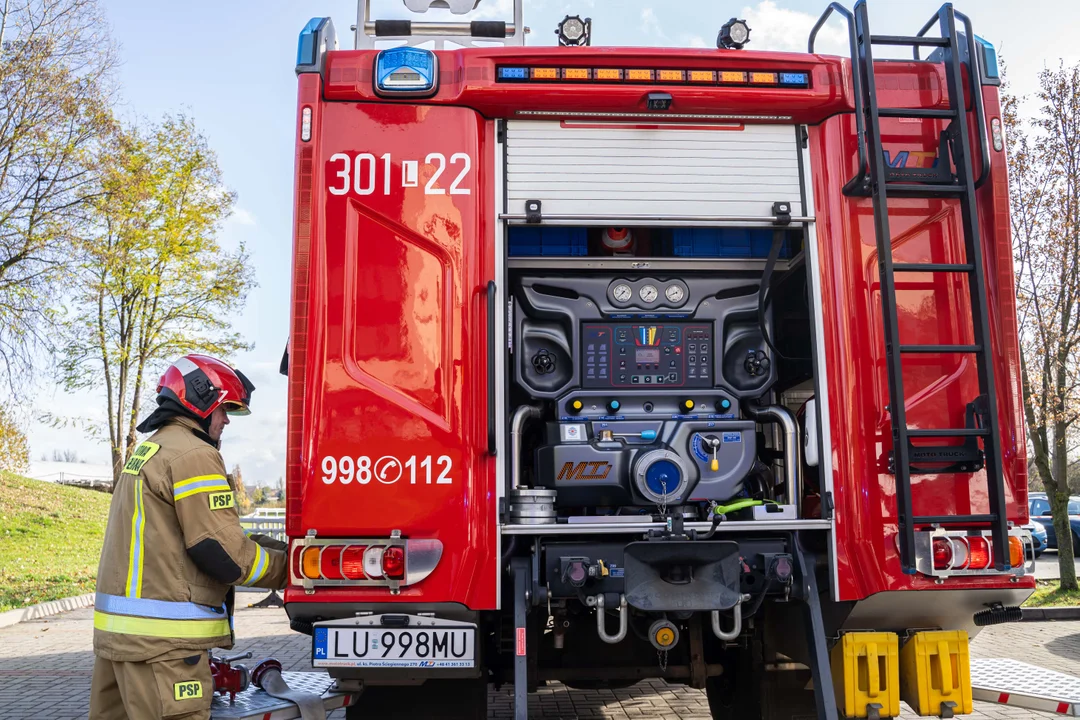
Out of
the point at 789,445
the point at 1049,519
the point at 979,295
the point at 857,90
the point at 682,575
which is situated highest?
the point at 857,90

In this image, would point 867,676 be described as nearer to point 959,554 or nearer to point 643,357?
point 959,554

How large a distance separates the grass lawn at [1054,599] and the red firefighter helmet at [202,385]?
9936 millimetres

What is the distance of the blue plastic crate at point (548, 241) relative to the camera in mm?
4281

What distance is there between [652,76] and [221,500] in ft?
8.19

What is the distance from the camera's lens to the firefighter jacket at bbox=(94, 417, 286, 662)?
324 cm

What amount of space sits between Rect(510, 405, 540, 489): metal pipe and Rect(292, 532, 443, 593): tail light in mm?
591

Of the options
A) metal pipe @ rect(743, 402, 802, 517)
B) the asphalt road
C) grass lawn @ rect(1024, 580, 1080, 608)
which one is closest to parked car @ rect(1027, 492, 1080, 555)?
the asphalt road

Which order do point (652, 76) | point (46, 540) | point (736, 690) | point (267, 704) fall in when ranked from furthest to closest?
point (46, 540) → point (736, 690) → point (652, 76) → point (267, 704)

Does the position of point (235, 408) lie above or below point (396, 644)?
above

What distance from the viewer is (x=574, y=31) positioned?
4.07 metres

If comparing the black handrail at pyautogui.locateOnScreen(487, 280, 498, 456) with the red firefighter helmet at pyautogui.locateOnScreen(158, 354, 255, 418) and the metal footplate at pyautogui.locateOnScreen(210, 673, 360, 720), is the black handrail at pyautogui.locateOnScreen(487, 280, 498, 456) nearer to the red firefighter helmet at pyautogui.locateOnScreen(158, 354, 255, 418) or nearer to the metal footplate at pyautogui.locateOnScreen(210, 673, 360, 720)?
the red firefighter helmet at pyautogui.locateOnScreen(158, 354, 255, 418)

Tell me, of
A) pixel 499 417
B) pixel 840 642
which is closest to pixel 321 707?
pixel 499 417

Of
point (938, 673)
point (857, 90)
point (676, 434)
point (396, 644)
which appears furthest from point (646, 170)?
point (938, 673)

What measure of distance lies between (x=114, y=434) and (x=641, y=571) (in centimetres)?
1841
